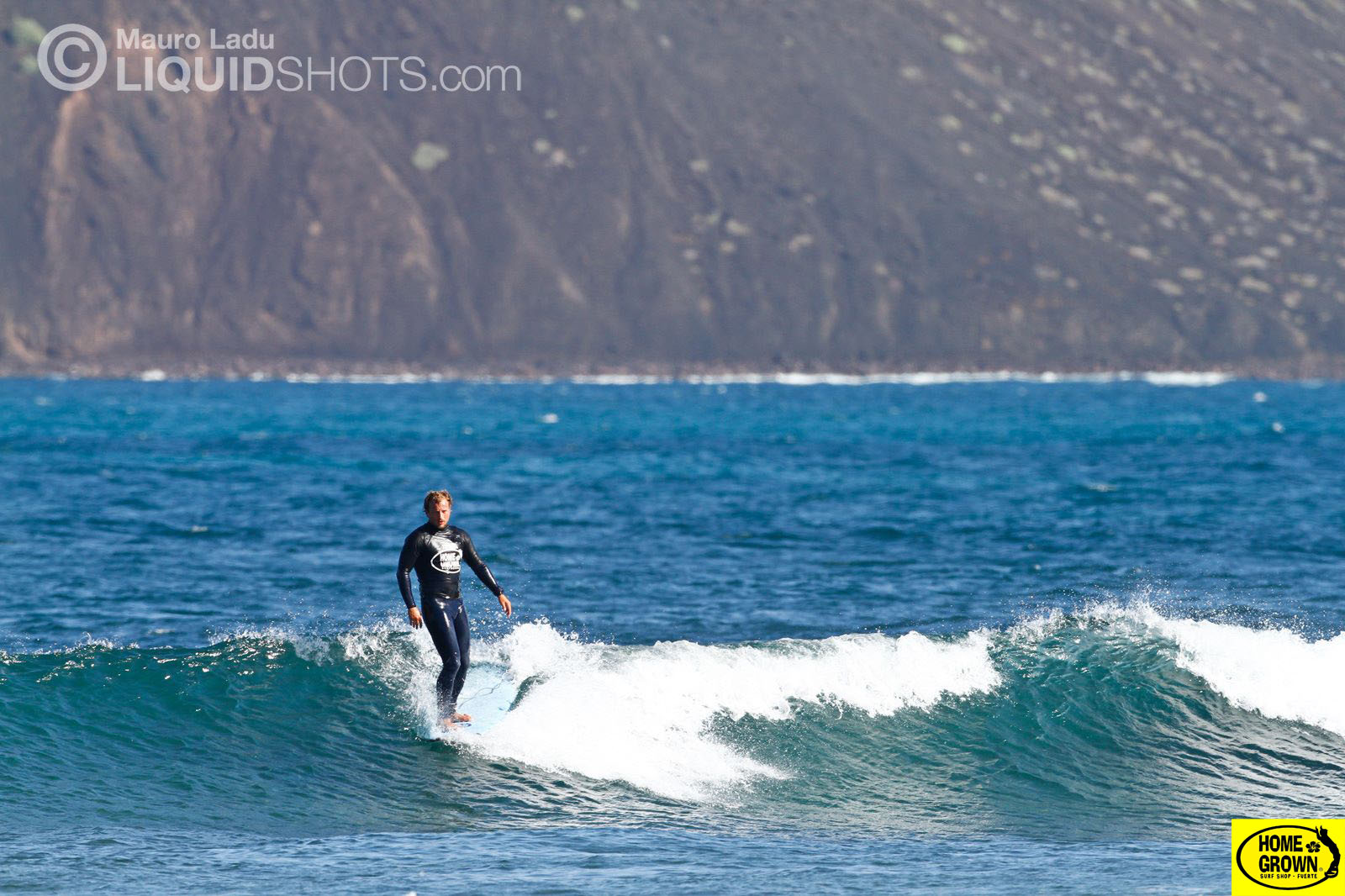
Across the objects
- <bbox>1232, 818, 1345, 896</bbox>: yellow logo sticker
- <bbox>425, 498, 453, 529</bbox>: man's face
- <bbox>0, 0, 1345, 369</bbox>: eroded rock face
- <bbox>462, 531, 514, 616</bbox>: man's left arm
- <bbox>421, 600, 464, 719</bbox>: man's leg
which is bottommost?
<bbox>1232, 818, 1345, 896</bbox>: yellow logo sticker

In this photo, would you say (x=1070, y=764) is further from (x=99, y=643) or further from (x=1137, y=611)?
(x=99, y=643)

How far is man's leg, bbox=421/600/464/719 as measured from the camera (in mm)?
14477

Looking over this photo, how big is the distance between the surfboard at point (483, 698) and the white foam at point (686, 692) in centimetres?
16

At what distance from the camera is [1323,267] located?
156 meters

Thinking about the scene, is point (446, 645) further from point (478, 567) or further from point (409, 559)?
point (409, 559)

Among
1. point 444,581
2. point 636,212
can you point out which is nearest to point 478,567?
point 444,581

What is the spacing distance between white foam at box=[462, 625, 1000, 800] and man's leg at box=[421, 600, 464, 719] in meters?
0.56

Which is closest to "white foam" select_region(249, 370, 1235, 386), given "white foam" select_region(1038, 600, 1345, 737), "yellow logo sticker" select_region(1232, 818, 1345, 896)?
"white foam" select_region(1038, 600, 1345, 737)

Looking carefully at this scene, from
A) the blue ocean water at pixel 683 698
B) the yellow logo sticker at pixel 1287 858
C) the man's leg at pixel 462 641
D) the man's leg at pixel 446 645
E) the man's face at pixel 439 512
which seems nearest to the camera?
the yellow logo sticker at pixel 1287 858

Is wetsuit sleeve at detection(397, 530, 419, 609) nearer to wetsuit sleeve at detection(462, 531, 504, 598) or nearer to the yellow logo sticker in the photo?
wetsuit sleeve at detection(462, 531, 504, 598)

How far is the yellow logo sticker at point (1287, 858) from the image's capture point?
1062 cm

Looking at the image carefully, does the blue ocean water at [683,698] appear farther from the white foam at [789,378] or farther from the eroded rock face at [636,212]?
the eroded rock face at [636,212]

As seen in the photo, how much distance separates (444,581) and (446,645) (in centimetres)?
60

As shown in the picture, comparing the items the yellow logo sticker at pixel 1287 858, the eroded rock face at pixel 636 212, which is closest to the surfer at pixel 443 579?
the yellow logo sticker at pixel 1287 858
